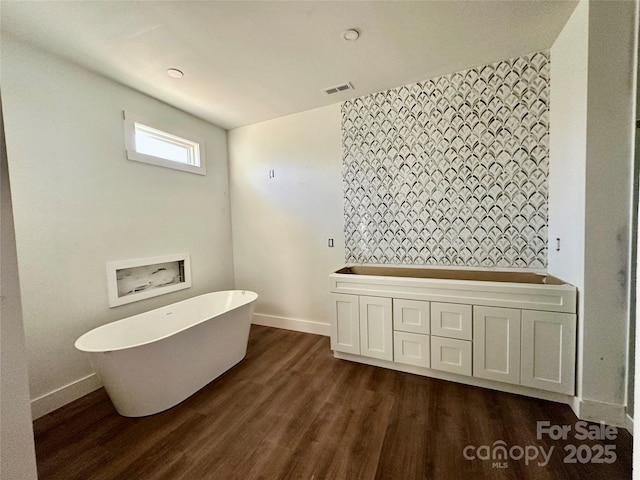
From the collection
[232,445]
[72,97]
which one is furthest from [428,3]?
[232,445]

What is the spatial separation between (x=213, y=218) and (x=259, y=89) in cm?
165

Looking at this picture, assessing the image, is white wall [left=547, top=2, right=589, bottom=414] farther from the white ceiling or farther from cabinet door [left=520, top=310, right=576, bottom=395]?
the white ceiling

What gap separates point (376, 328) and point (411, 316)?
336 mm

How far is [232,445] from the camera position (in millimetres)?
1469

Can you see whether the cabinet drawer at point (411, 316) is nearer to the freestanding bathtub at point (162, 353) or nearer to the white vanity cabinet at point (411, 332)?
the white vanity cabinet at point (411, 332)

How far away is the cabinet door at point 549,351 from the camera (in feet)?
5.38

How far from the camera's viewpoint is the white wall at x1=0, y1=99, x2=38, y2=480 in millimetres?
625

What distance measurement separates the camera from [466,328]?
1.92m

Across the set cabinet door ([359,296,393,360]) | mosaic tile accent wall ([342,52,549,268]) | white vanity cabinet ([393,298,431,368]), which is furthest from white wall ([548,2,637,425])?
cabinet door ([359,296,393,360])

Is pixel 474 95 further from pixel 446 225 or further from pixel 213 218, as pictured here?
pixel 213 218

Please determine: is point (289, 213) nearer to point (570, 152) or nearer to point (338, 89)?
point (338, 89)

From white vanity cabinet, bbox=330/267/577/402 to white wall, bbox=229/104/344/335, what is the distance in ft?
2.18

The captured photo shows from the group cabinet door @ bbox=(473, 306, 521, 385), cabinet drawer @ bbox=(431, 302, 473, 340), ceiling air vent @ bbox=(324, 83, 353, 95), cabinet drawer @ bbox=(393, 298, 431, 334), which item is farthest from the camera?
ceiling air vent @ bbox=(324, 83, 353, 95)

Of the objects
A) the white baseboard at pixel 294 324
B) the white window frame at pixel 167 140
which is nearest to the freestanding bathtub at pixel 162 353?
the white baseboard at pixel 294 324
